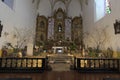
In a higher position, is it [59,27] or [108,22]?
[59,27]

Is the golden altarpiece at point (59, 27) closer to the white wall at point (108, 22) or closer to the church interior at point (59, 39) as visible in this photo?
the church interior at point (59, 39)

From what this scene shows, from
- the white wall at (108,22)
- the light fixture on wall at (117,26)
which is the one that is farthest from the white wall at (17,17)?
the light fixture on wall at (117,26)

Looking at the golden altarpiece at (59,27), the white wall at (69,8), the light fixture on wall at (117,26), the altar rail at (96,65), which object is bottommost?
the altar rail at (96,65)

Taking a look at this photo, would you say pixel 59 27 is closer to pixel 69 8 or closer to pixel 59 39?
pixel 59 39

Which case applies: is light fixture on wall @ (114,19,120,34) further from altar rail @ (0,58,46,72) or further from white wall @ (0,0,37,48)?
white wall @ (0,0,37,48)

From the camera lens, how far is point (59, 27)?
619 inches

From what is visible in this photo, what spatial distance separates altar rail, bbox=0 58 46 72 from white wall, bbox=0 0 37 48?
123 inches

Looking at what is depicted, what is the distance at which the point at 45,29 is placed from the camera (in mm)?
15555

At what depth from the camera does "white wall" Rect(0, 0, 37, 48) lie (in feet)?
32.5

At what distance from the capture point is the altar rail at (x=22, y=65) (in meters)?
6.45

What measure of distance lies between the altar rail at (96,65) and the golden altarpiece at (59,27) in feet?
26.8

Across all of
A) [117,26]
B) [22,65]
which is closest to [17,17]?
[22,65]

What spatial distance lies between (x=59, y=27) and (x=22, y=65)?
9.35 metres

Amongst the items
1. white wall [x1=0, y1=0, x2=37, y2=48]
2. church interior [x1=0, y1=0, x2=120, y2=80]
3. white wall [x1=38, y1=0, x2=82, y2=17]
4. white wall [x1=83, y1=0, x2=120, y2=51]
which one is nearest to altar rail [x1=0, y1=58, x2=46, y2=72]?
church interior [x1=0, y1=0, x2=120, y2=80]
